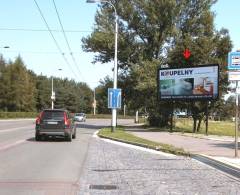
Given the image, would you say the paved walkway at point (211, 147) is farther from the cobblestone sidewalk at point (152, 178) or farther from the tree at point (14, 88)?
the tree at point (14, 88)

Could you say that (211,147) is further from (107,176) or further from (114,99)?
(114,99)

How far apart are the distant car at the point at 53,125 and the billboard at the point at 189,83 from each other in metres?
13.7

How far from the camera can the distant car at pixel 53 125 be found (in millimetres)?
29406

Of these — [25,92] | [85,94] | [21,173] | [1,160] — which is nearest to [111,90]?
[1,160]

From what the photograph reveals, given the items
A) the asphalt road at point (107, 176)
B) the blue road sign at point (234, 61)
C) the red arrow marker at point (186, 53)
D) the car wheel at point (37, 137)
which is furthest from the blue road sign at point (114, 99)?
the blue road sign at point (234, 61)

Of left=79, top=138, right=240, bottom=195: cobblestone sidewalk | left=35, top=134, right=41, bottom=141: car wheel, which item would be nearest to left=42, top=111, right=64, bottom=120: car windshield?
left=35, top=134, right=41, bottom=141: car wheel

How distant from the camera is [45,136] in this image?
31.3 meters

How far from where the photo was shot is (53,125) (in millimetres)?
29516

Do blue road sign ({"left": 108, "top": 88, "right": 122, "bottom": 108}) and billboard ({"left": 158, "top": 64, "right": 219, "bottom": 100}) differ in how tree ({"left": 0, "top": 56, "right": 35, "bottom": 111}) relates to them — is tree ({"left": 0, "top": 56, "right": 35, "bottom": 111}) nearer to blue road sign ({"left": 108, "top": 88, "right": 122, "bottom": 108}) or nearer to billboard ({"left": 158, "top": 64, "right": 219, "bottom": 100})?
billboard ({"left": 158, "top": 64, "right": 219, "bottom": 100})

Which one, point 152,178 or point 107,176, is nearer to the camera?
point 152,178

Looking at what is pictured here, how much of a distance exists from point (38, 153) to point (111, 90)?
19.0m

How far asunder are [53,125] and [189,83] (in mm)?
14797

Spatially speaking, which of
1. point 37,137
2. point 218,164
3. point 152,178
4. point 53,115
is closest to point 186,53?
point 53,115

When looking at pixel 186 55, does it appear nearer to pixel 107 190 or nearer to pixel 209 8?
pixel 209 8
